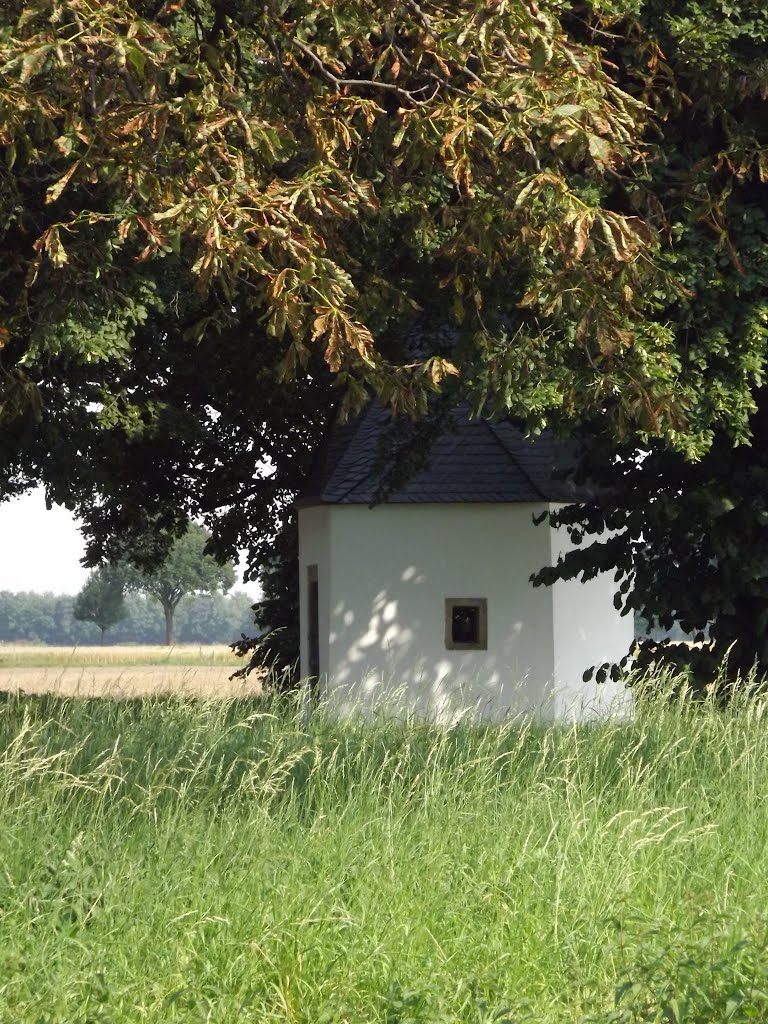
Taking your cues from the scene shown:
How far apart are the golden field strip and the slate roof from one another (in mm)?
3106

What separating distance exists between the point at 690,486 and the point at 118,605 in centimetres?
9014

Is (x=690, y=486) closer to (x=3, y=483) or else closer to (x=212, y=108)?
(x=212, y=108)

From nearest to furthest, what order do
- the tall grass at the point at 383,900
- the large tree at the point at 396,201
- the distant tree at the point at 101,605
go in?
the tall grass at the point at 383,900 → the large tree at the point at 396,201 → the distant tree at the point at 101,605

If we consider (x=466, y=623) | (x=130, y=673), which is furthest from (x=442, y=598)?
(x=130, y=673)

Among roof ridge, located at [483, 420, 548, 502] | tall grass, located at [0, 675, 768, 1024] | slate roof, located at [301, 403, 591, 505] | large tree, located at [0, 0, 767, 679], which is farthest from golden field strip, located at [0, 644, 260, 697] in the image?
→ roof ridge, located at [483, 420, 548, 502]

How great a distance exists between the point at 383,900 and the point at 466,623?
13.5m

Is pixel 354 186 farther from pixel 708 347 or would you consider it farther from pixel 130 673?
pixel 130 673

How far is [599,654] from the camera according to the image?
1991 centimetres

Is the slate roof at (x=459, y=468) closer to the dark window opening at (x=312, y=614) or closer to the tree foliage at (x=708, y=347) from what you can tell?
the dark window opening at (x=312, y=614)

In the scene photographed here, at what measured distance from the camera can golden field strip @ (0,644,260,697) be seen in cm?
1128

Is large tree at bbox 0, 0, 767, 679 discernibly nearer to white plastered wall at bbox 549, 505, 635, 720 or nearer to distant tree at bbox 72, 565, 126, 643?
white plastered wall at bbox 549, 505, 635, 720

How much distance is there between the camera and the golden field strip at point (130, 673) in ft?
37.0

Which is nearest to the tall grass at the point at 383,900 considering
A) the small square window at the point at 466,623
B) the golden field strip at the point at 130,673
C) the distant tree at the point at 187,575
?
the golden field strip at the point at 130,673

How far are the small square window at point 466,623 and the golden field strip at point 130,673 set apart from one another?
112 inches
